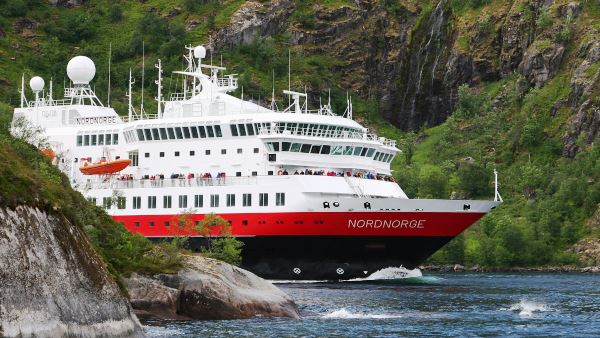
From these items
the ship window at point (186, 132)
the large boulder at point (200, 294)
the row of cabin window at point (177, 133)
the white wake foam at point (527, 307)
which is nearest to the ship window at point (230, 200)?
the row of cabin window at point (177, 133)

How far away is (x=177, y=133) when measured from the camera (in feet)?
243

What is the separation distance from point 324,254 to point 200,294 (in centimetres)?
2533

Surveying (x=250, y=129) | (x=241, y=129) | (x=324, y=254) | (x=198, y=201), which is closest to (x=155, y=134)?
(x=198, y=201)

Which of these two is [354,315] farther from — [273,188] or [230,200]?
[230,200]

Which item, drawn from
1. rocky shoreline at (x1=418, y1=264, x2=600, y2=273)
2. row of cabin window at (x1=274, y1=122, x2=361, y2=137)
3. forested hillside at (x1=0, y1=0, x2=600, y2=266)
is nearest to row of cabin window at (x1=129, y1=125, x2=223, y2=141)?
row of cabin window at (x1=274, y1=122, x2=361, y2=137)

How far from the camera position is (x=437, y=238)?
6981cm

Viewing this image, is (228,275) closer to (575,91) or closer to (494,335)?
(494,335)

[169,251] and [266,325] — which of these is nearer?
[266,325]

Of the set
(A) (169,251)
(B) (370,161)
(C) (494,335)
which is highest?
(B) (370,161)

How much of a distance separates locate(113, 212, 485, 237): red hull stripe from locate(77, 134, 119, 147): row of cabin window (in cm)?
971

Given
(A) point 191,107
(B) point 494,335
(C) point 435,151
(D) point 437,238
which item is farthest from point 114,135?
(C) point 435,151

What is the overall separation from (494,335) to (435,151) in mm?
92822

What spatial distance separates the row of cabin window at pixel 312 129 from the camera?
7031 cm

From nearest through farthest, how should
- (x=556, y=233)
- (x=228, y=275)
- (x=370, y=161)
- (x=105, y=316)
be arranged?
(x=105, y=316) < (x=228, y=275) < (x=370, y=161) < (x=556, y=233)
